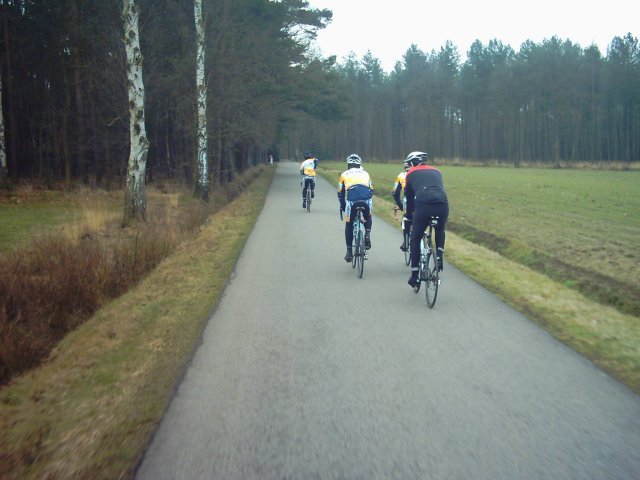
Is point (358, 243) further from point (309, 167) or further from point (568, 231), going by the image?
point (309, 167)

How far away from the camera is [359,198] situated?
1130 cm

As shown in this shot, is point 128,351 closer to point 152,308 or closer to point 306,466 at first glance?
point 152,308

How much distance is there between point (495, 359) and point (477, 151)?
93.6m

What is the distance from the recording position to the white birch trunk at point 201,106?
24.1 m

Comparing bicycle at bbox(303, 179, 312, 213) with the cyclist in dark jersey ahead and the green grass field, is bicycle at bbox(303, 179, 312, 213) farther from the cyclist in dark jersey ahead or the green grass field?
the cyclist in dark jersey ahead

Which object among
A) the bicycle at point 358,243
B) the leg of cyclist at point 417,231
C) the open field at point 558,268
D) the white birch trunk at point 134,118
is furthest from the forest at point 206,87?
the leg of cyclist at point 417,231

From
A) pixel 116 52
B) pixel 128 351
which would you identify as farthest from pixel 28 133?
pixel 128 351

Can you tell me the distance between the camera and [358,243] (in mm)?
10852

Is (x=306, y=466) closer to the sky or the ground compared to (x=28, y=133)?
closer to the ground

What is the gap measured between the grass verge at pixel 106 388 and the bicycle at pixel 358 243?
2398 mm

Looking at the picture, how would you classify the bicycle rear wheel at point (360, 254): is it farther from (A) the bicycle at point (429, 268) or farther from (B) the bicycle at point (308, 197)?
(B) the bicycle at point (308, 197)

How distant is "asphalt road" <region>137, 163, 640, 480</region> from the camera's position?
12.7 feet

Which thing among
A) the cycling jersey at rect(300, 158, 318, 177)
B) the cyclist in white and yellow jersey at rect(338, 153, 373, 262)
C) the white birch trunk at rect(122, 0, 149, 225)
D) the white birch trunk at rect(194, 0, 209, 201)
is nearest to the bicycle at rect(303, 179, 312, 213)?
the cycling jersey at rect(300, 158, 318, 177)

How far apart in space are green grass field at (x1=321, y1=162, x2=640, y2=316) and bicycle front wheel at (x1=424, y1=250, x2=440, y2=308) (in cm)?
308
